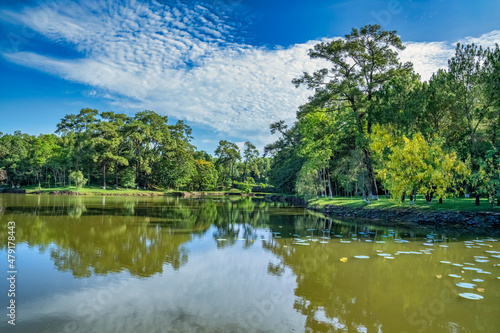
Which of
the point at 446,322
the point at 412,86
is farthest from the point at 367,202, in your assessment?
the point at 446,322

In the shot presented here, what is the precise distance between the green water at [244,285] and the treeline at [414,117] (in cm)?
700

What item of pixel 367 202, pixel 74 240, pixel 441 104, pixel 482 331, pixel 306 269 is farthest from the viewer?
pixel 367 202

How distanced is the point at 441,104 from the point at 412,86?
2175 mm

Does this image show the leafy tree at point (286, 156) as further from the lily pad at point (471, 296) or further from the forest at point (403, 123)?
the lily pad at point (471, 296)

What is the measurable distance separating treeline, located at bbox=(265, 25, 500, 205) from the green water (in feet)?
23.0

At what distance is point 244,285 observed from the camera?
632cm

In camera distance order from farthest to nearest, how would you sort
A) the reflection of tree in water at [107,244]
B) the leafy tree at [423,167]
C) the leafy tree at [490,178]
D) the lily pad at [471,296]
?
the leafy tree at [423,167] → the leafy tree at [490,178] → the reflection of tree in water at [107,244] → the lily pad at [471,296]

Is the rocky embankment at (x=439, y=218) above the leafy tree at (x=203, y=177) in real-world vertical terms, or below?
below

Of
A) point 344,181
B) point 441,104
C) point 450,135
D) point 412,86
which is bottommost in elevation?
point 344,181

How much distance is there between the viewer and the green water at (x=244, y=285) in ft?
14.9

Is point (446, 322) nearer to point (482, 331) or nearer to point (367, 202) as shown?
point (482, 331)

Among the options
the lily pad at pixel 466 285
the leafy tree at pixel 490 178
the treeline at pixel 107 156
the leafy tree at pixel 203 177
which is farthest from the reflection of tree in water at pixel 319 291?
the leafy tree at pixel 203 177

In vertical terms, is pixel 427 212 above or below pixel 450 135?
below

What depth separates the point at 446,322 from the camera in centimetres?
459
